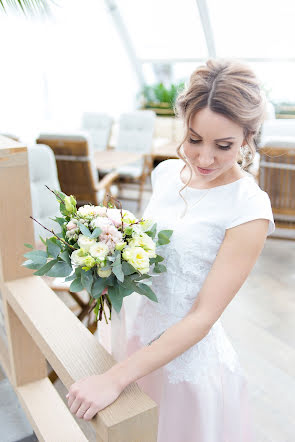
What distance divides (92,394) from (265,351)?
208 centimetres

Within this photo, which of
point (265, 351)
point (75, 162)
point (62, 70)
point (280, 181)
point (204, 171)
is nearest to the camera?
point (204, 171)

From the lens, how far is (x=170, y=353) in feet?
2.88

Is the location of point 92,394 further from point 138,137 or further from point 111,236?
point 138,137

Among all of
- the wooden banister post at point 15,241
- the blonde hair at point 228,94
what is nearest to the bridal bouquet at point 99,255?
the wooden banister post at point 15,241

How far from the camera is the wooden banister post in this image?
3.26 ft

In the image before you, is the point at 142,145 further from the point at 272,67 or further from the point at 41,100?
the point at 272,67

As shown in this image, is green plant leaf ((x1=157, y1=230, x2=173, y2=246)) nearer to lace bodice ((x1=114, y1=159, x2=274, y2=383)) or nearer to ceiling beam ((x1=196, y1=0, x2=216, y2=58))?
lace bodice ((x1=114, y1=159, x2=274, y2=383))

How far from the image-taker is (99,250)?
84 cm

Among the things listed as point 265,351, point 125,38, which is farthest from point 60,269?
point 125,38

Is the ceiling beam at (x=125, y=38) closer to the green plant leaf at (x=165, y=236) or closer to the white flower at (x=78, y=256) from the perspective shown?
the green plant leaf at (x=165, y=236)

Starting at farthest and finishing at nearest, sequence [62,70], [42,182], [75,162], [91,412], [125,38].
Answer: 1. [125,38]
2. [62,70]
3. [75,162]
4. [42,182]
5. [91,412]

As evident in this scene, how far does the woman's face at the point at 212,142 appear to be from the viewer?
0.96 metres

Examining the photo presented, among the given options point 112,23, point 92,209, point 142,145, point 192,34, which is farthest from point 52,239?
point 112,23

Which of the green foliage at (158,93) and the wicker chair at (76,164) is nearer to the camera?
the wicker chair at (76,164)
